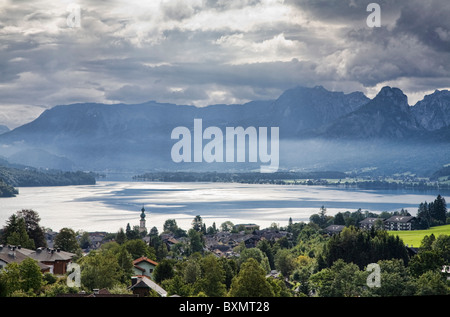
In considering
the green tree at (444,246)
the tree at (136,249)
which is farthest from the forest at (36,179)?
the green tree at (444,246)

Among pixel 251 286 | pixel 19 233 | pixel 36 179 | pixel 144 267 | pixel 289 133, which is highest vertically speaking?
pixel 289 133

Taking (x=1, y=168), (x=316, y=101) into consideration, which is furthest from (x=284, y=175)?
(x=316, y=101)

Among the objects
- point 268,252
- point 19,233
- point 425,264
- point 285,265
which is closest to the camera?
point 425,264

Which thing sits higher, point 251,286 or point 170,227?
point 251,286

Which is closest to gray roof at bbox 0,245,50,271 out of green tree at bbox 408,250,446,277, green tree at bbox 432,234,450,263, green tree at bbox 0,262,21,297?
green tree at bbox 0,262,21,297

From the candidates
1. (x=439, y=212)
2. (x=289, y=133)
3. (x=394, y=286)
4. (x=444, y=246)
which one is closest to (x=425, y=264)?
(x=394, y=286)

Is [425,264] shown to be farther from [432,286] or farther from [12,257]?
[12,257]
